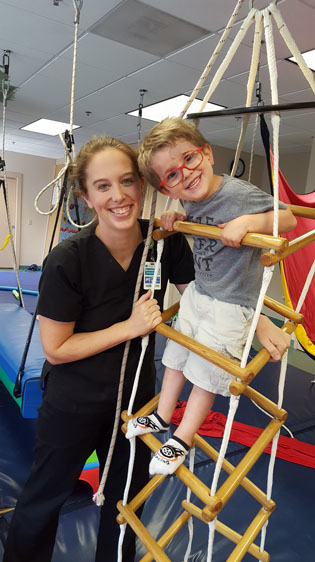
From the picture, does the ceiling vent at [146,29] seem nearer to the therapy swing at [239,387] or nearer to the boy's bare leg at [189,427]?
the therapy swing at [239,387]

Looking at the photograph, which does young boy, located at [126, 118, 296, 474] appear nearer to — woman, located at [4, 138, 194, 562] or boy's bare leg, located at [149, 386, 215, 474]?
boy's bare leg, located at [149, 386, 215, 474]

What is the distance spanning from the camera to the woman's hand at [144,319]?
112 cm

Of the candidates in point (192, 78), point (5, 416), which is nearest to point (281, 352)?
point (5, 416)

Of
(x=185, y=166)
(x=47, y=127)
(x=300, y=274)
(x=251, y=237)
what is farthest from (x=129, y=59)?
(x=47, y=127)

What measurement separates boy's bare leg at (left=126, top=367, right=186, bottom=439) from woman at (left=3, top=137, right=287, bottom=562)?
0.13 meters

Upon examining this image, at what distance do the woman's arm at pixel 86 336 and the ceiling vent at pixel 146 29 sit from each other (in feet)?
7.67

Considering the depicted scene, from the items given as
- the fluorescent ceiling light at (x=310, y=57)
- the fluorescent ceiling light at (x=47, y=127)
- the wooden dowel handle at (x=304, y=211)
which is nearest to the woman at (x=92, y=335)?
the wooden dowel handle at (x=304, y=211)

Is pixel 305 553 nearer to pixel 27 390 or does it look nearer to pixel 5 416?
pixel 27 390

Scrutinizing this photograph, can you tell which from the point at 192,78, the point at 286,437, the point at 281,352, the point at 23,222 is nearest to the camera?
the point at 281,352

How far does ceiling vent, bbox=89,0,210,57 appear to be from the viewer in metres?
2.70

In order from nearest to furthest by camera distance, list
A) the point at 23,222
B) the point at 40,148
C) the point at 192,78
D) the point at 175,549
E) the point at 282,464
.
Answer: the point at 175,549 → the point at 282,464 → the point at 192,78 → the point at 40,148 → the point at 23,222

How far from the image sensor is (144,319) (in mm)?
1117

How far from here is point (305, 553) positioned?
1.72 m

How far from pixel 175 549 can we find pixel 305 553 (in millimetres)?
558
